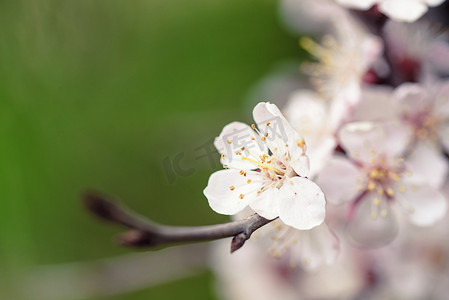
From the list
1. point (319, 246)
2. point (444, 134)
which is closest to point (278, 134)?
point (319, 246)

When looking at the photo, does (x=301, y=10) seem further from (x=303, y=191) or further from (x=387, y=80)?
(x=303, y=191)

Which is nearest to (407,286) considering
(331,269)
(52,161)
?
(331,269)

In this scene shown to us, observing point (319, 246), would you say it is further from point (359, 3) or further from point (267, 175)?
point (359, 3)

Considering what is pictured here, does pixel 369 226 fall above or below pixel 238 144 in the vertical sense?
below

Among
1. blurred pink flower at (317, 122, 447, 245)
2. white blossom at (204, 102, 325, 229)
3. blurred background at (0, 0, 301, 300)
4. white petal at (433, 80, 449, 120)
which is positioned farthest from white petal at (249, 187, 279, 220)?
blurred background at (0, 0, 301, 300)

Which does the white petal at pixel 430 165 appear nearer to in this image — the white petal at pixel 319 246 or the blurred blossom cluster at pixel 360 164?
the blurred blossom cluster at pixel 360 164

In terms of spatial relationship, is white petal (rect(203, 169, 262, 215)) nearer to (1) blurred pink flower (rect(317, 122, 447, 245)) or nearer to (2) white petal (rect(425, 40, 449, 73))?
(1) blurred pink flower (rect(317, 122, 447, 245))
